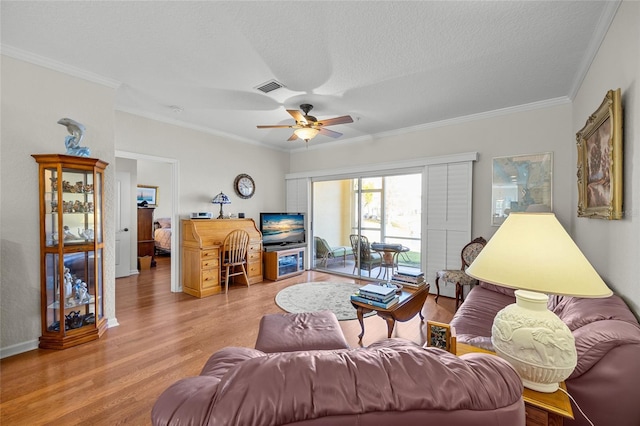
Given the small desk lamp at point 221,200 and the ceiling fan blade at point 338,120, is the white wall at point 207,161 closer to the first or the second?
the small desk lamp at point 221,200

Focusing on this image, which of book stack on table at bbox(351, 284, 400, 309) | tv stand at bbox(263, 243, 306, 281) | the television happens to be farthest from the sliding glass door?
book stack on table at bbox(351, 284, 400, 309)

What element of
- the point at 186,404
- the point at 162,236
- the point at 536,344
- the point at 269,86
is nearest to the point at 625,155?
the point at 536,344

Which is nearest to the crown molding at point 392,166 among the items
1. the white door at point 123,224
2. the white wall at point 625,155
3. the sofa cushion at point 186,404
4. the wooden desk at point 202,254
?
the white wall at point 625,155

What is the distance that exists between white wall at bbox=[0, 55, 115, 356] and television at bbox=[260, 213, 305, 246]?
3135 millimetres

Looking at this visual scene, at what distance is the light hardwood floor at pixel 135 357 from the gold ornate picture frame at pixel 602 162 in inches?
71.5

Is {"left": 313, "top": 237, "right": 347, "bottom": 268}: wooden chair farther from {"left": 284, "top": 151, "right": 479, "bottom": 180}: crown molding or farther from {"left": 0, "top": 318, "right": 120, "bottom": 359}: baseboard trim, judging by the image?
{"left": 0, "top": 318, "right": 120, "bottom": 359}: baseboard trim

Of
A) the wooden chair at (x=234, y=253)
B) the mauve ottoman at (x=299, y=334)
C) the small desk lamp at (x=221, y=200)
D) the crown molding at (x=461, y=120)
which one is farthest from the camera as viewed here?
the small desk lamp at (x=221, y=200)

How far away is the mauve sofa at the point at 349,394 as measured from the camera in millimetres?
614

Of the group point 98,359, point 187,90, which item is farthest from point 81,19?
point 98,359

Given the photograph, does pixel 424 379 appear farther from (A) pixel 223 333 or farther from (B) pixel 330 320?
(A) pixel 223 333

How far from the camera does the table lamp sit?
101 cm

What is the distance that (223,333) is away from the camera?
283cm

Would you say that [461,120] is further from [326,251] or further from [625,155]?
[326,251]

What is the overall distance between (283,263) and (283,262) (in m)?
0.02
